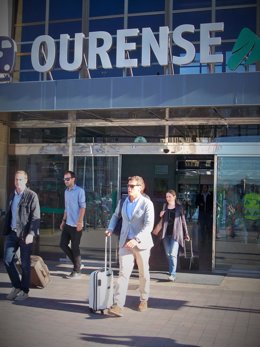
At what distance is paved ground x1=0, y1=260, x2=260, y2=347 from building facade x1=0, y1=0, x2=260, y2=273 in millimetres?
2421

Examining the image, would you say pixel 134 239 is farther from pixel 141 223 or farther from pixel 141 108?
pixel 141 108

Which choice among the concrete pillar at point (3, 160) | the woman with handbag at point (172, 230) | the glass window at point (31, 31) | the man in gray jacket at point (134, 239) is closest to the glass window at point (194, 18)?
the glass window at point (31, 31)

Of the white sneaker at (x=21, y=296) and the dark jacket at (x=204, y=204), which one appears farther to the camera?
the dark jacket at (x=204, y=204)

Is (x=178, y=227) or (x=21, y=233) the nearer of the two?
(x=21, y=233)

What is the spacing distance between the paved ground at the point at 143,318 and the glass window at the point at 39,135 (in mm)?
3759

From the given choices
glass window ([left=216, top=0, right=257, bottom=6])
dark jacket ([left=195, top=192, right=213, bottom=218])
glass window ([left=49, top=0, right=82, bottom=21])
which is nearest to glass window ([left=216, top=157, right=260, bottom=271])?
dark jacket ([left=195, top=192, right=213, bottom=218])

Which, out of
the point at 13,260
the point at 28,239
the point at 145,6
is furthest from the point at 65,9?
the point at 13,260

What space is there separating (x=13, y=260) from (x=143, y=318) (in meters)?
2.21

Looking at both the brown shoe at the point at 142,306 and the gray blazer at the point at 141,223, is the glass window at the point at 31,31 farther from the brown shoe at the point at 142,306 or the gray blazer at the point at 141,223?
the brown shoe at the point at 142,306

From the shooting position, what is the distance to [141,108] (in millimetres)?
9438

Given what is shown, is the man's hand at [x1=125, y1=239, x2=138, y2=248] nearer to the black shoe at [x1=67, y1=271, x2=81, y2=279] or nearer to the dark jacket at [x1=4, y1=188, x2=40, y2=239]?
the dark jacket at [x1=4, y1=188, x2=40, y2=239]

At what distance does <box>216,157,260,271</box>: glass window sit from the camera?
415 inches

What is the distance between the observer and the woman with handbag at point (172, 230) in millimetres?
9258

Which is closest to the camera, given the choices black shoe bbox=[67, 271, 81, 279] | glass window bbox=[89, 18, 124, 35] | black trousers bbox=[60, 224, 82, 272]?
black trousers bbox=[60, 224, 82, 272]
